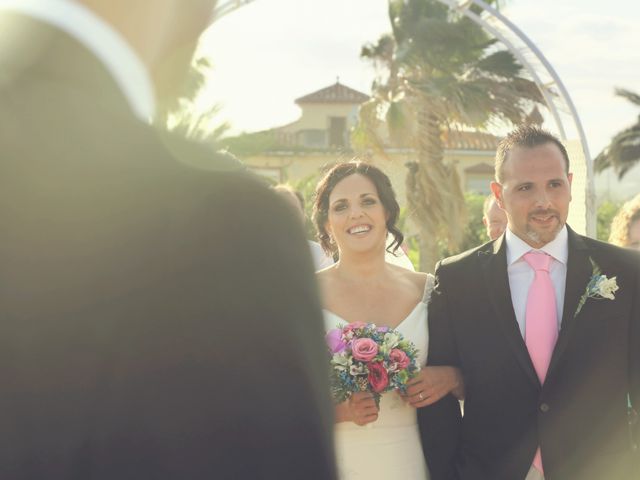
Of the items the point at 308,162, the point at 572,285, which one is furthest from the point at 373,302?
the point at 308,162

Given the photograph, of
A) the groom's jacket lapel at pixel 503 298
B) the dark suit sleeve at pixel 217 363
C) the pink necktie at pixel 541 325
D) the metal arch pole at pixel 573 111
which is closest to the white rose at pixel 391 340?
the groom's jacket lapel at pixel 503 298

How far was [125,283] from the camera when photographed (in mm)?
773

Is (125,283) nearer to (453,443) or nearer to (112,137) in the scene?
(112,137)

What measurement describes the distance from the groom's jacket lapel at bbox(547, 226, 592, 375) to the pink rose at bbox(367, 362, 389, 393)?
2.77 ft

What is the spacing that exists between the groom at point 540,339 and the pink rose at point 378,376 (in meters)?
0.41

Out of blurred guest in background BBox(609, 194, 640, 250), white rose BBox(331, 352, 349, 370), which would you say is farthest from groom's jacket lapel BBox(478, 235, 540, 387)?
blurred guest in background BBox(609, 194, 640, 250)

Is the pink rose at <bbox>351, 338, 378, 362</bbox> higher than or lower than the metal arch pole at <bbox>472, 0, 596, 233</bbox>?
lower

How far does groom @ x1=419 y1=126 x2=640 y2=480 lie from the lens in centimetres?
474

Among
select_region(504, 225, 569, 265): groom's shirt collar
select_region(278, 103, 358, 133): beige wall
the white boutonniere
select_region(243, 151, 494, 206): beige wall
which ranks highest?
select_region(278, 103, 358, 133): beige wall

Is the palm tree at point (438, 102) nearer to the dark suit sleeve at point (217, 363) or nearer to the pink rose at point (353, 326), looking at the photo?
the pink rose at point (353, 326)

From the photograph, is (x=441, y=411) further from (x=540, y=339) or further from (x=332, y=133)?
(x=332, y=133)

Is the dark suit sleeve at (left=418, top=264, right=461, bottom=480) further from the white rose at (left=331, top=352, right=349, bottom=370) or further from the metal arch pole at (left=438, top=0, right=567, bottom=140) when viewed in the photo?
the metal arch pole at (left=438, top=0, right=567, bottom=140)

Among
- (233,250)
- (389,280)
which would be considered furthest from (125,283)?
(389,280)

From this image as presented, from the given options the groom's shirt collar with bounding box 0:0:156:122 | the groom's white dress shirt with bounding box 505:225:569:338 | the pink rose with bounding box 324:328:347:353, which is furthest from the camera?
the pink rose with bounding box 324:328:347:353
